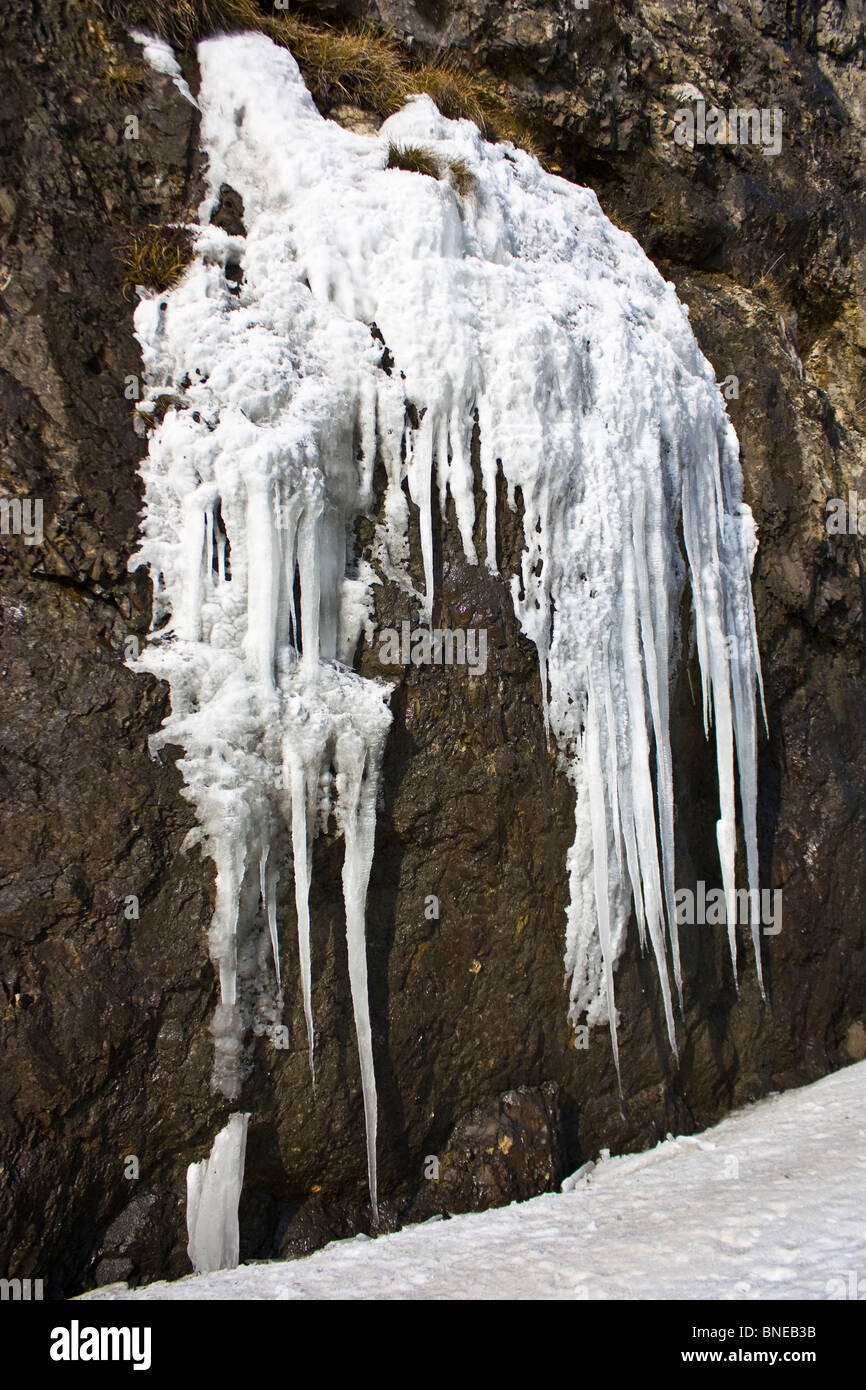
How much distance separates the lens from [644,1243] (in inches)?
116

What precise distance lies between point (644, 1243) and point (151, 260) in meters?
3.75

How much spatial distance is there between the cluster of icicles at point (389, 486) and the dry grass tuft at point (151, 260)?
0.06 metres

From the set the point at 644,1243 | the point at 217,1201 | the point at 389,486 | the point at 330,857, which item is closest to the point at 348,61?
the point at 389,486

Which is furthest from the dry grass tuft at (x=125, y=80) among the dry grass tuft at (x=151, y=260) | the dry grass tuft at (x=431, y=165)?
the dry grass tuft at (x=431, y=165)

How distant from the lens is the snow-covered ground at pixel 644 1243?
8.68ft

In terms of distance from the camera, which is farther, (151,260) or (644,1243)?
(151,260)

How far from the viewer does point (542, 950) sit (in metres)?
3.84

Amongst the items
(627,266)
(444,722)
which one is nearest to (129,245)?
(444,722)

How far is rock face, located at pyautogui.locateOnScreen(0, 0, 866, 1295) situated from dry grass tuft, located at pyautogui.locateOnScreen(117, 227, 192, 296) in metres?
0.08

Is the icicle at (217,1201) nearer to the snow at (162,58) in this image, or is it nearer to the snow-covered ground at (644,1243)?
the snow-covered ground at (644,1243)

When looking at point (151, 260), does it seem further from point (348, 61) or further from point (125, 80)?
point (348, 61)

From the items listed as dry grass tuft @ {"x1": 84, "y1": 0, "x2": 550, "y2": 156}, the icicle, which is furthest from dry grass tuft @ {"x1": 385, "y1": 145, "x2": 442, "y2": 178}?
the icicle

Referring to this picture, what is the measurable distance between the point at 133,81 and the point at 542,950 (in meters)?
3.75

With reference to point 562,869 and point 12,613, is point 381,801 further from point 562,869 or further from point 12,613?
point 12,613
